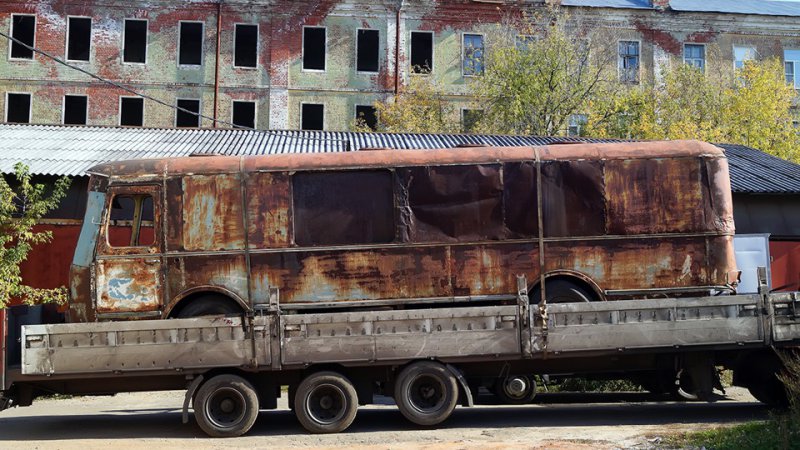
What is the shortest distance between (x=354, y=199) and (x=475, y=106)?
2368 cm

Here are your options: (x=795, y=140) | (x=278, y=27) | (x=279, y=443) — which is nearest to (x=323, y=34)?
(x=278, y=27)

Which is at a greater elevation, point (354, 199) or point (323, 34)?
point (323, 34)

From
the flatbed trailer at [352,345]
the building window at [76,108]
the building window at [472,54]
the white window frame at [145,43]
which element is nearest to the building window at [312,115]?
the building window at [472,54]

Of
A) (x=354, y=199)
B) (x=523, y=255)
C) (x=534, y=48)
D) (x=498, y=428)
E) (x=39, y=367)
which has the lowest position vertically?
(x=498, y=428)

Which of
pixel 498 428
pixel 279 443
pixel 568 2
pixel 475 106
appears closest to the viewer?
pixel 279 443

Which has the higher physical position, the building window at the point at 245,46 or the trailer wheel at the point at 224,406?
the building window at the point at 245,46

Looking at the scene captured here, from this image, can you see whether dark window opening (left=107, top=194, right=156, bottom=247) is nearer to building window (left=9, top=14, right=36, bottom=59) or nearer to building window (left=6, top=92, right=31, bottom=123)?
building window (left=6, top=92, right=31, bottom=123)

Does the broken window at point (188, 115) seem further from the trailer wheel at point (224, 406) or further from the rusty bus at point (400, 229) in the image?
the trailer wheel at point (224, 406)

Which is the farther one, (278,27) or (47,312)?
(278,27)

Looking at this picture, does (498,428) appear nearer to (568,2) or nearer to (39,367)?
(39,367)

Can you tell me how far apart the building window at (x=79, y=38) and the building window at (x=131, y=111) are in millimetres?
2445

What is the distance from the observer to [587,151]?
10.2 meters

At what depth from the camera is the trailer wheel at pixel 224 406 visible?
9.49 metres

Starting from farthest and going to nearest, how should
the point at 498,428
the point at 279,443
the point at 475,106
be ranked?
1. the point at 475,106
2. the point at 498,428
3. the point at 279,443
